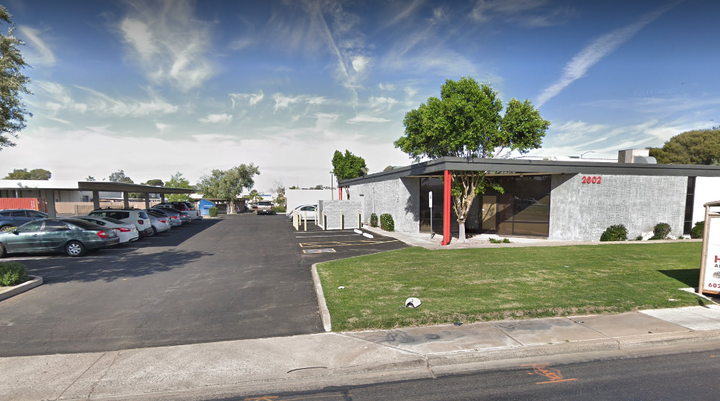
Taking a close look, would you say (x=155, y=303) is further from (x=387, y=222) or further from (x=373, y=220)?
(x=373, y=220)

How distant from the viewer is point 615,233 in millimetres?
16266

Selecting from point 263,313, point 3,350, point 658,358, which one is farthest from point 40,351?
point 658,358

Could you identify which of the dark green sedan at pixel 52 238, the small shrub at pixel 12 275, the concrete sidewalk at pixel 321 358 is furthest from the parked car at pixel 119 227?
the concrete sidewalk at pixel 321 358

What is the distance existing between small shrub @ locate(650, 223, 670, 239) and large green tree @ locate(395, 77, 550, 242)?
25.6ft

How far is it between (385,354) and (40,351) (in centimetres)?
526

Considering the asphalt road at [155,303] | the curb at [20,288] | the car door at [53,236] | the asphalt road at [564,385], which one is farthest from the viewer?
the car door at [53,236]

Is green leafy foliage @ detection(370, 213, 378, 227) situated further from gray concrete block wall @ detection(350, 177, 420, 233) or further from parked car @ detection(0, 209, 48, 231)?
parked car @ detection(0, 209, 48, 231)

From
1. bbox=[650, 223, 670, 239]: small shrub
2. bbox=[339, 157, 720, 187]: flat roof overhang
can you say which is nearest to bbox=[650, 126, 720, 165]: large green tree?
bbox=[339, 157, 720, 187]: flat roof overhang

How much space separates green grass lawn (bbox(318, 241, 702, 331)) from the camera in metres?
6.31

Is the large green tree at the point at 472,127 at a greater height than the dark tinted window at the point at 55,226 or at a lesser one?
greater

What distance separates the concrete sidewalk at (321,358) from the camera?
4.21m

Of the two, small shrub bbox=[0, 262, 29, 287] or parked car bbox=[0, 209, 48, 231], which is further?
parked car bbox=[0, 209, 48, 231]

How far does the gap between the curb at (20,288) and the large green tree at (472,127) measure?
14.3 m

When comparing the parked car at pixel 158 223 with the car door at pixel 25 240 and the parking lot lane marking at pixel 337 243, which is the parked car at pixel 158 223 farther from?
the parking lot lane marking at pixel 337 243
